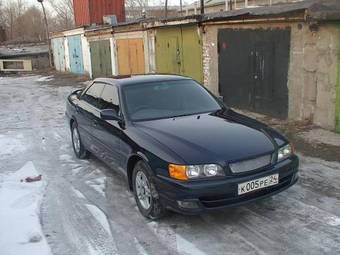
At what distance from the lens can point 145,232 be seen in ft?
14.4

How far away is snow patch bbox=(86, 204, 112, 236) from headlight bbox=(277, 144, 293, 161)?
6.55ft

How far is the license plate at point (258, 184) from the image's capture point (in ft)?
13.6

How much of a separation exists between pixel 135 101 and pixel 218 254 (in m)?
2.40

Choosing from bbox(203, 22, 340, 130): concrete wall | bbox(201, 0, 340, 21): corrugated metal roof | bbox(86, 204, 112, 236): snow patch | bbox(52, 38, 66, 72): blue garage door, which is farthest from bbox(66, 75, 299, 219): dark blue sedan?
bbox(52, 38, 66, 72): blue garage door

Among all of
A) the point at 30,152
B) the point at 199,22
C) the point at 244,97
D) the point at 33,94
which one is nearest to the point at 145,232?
the point at 30,152

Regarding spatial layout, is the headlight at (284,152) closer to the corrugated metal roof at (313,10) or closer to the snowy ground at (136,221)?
the snowy ground at (136,221)

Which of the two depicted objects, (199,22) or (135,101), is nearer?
(135,101)

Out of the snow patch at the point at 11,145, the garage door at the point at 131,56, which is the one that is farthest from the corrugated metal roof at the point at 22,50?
the snow patch at the point at 11,145

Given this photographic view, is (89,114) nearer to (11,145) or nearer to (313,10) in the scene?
(11,145)

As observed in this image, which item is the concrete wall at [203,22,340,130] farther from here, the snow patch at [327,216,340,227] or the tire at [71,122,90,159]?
the tire at [71,122,90,159]

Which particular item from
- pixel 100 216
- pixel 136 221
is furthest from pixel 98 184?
pixel 136 221

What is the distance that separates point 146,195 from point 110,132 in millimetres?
1231

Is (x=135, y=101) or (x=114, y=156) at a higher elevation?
(x=135, y=101)

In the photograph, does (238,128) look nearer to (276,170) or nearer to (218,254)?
(276,170)
